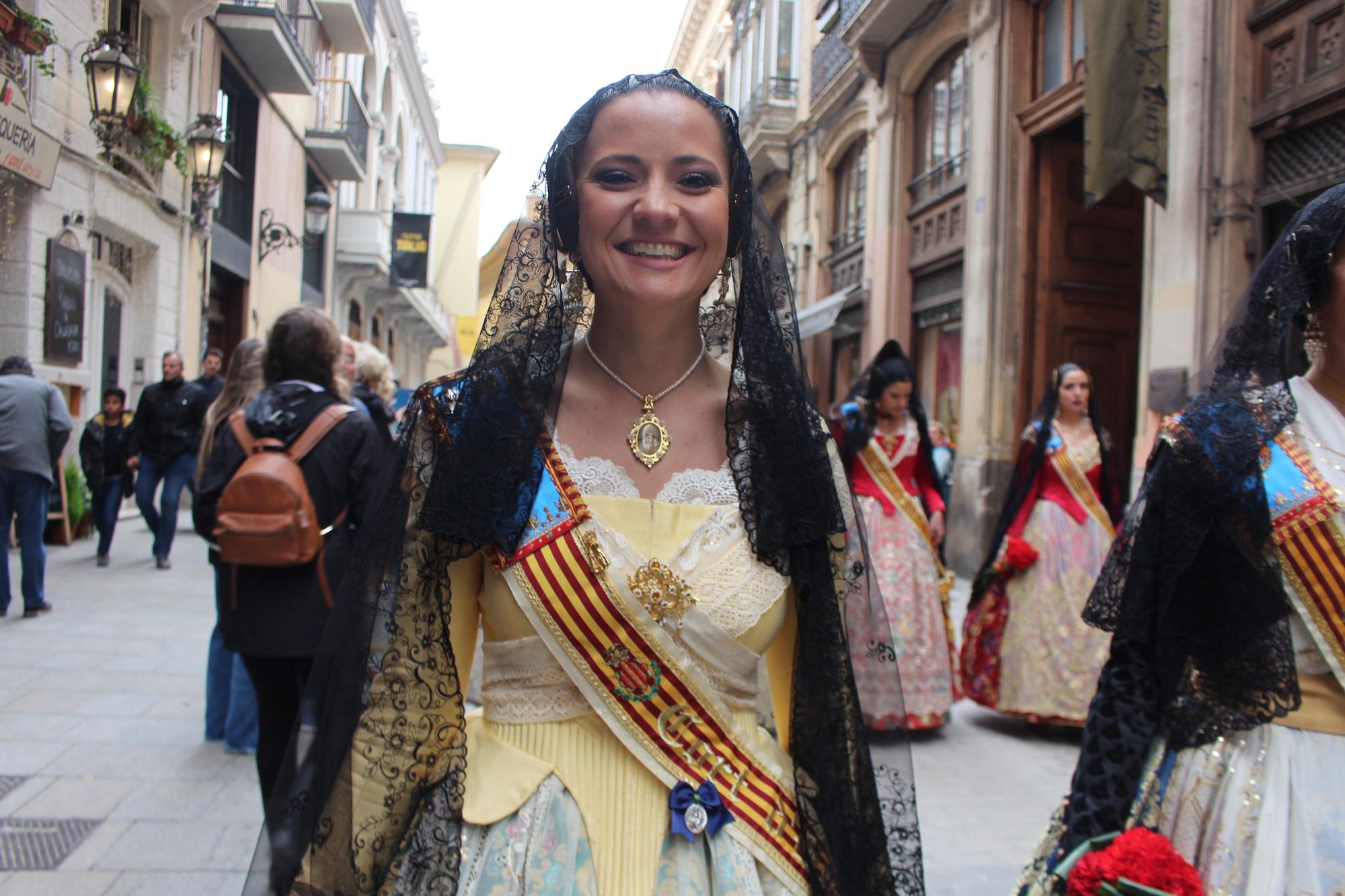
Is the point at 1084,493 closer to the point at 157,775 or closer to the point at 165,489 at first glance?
the point at 157,775

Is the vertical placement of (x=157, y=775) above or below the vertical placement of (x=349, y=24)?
below

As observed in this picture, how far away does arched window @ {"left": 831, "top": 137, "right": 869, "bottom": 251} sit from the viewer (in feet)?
49.2

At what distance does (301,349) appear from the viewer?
11.3ft

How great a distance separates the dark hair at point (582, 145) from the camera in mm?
1564

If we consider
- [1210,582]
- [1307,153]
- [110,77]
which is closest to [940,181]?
[1307,153]

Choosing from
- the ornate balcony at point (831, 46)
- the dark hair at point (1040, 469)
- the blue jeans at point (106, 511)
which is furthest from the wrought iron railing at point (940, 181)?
the blue jeans at point (106, 511)

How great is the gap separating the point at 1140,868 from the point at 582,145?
143cm

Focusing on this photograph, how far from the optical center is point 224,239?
14.0 metres

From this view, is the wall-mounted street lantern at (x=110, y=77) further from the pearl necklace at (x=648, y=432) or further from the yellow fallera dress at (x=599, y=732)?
the yellow fallera dress at (x=599, y=732)

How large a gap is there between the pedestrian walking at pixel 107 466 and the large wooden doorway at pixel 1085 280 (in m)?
8.47

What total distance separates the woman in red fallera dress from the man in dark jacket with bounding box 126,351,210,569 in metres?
5.84

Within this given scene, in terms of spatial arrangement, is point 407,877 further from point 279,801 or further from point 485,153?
point 485,153

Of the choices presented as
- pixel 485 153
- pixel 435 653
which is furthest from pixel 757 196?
pixel 485 153

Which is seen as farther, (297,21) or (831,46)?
(831,46)
